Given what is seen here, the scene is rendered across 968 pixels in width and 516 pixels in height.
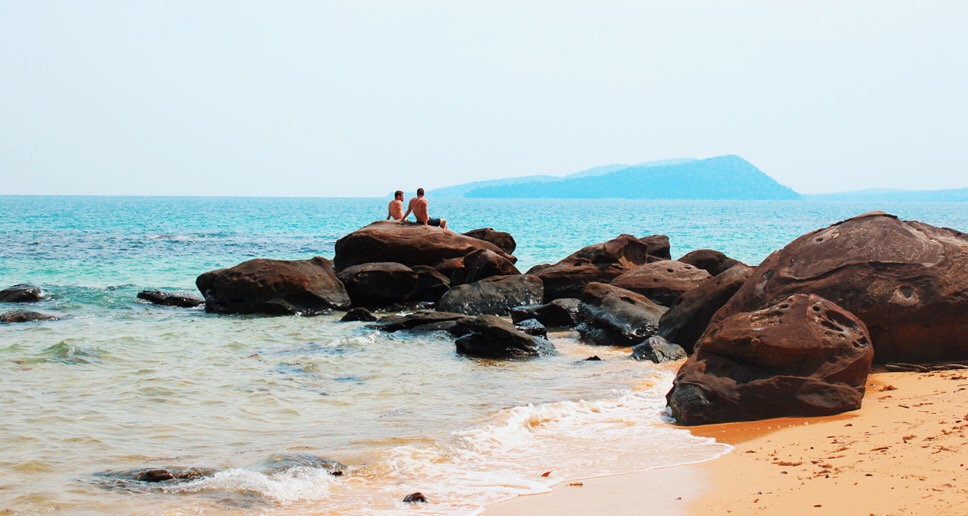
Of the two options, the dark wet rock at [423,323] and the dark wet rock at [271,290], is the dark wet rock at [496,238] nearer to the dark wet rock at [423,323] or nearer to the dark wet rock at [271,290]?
the dark wet rock at [271,290]

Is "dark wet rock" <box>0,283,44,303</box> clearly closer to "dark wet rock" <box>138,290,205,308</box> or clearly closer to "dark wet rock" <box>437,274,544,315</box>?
"dark wet rock" <box>138,290,205,308</box>

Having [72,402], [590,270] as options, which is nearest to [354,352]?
[72,402]

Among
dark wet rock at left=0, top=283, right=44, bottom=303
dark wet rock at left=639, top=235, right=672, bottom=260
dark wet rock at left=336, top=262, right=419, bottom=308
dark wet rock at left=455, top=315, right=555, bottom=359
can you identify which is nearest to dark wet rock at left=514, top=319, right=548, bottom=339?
dark wet rock at left=455, top=315, right=555, bottom=359

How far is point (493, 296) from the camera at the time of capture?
1662 cm

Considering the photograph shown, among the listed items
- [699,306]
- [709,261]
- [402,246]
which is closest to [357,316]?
[402,246]

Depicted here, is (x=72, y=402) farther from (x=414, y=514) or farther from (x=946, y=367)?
(x=946, y=367)

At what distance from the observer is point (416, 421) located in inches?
336

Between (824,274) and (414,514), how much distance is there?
6.06 m

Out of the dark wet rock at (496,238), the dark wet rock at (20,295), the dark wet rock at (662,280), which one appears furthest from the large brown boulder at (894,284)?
the dark wet rock at (20,295)

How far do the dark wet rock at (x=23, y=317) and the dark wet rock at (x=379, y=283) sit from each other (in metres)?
5.47

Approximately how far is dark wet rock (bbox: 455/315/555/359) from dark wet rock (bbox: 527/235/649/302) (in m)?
4.62

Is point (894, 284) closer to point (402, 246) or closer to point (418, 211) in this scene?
point (402, 246)

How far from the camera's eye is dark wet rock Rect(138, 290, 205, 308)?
1861cm

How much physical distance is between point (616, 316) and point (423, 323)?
10.2 feet
